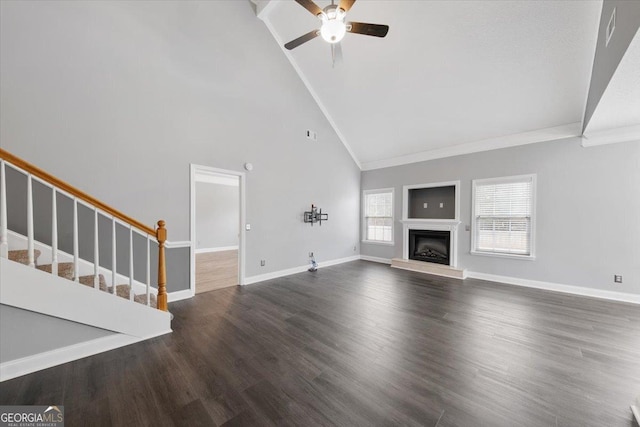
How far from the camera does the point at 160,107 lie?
3475 mm

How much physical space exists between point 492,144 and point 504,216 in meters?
1.54

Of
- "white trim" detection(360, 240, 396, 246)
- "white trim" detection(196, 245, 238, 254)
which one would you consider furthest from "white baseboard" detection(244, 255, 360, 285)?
"white trim" detection(196, 245, 238, 254)

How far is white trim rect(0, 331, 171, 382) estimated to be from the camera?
1832 mm

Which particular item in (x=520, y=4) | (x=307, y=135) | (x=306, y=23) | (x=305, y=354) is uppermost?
(x=306, y=23)

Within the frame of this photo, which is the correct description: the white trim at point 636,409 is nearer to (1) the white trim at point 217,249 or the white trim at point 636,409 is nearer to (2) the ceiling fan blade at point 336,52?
(2) the ceiling fan blade at point 336,52

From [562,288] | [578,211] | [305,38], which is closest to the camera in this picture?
[305,38]

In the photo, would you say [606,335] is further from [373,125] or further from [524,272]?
[373,125]

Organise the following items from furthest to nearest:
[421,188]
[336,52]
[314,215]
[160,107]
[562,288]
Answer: [421,188], [314,215], [562,288], [160,107], [336,52]

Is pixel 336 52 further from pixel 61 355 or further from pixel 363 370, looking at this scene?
pixel 61 355

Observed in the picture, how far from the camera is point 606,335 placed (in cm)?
258

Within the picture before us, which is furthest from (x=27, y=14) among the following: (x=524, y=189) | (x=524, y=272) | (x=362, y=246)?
(x=524, y=272)

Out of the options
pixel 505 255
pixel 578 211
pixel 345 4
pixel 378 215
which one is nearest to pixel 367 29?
pixel 345 4

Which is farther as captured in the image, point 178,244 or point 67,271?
point 178,244

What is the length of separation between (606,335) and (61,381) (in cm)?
538
